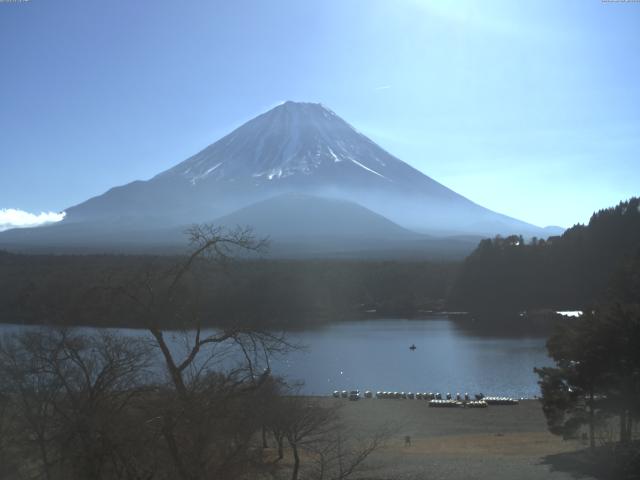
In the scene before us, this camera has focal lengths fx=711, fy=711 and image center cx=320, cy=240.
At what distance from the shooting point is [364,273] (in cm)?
4862

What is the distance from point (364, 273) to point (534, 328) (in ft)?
55.7

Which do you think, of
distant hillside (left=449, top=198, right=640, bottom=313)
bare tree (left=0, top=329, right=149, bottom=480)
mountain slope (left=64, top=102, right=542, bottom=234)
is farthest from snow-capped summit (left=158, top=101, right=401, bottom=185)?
bare tree (left=0, top=329, right=149, bottom=480)

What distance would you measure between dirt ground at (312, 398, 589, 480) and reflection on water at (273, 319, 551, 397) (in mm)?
2458

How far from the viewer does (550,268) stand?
43031mm

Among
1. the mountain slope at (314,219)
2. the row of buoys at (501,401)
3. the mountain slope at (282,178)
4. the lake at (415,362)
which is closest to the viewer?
the row of buoys at (501,401)

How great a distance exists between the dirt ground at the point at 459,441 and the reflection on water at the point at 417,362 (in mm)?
2458

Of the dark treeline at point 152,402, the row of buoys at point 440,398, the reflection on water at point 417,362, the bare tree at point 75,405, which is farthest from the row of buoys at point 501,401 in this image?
the bare tree at point 75,405

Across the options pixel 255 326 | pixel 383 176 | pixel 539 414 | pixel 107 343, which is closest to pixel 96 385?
pixel 107 343

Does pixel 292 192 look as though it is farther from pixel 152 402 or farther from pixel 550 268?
pixel 152 402

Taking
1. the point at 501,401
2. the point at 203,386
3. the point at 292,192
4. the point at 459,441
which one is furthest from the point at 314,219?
the point at 203,386

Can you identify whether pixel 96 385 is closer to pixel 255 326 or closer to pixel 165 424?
pixel 165 424

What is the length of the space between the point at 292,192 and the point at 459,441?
294 feet

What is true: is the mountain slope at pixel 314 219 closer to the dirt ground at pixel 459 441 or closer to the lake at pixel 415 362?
the lake at pixel 415 362

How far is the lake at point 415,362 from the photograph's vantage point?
19641 millimetres
